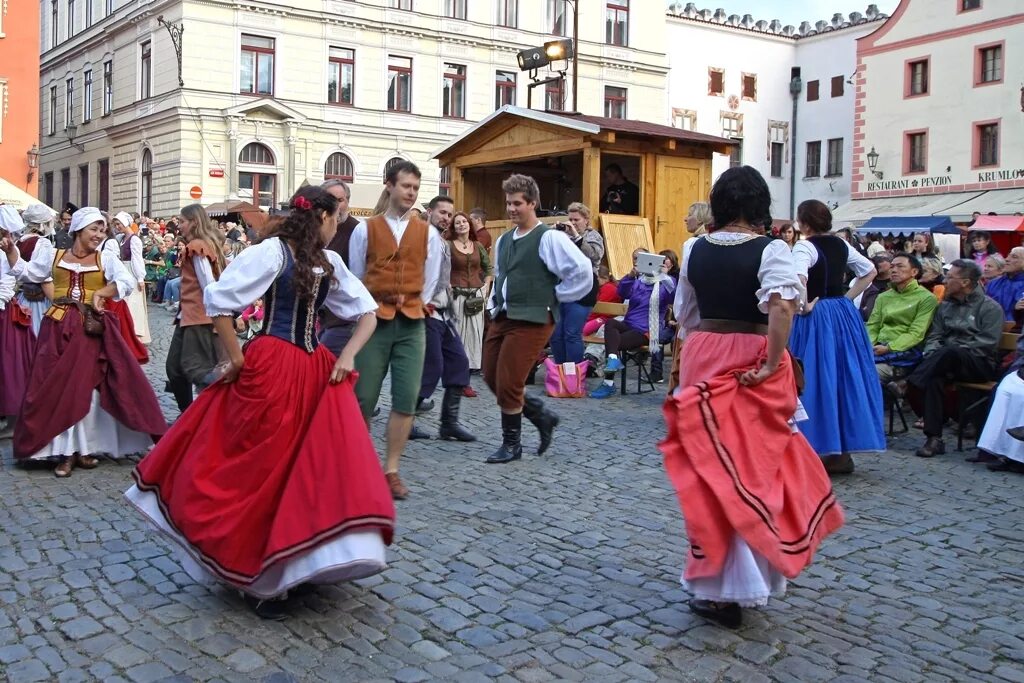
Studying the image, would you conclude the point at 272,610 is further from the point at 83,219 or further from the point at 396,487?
the point at 83,219

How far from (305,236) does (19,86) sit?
3042 centimetres

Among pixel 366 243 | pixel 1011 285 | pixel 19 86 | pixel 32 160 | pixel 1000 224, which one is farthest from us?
pixel 32 160

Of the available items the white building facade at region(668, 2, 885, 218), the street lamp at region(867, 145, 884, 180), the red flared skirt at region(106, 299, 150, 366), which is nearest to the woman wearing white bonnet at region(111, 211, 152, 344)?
the red flared skirt at region(106, 299, 150, 366)

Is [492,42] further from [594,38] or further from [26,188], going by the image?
[26,188]

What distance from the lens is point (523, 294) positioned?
24.2 feet

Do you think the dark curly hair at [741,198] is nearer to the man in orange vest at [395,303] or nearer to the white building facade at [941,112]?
the man in orange vest at [395,303]

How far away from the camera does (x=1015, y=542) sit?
575 centimetres

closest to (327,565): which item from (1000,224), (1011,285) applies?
(1011,285)

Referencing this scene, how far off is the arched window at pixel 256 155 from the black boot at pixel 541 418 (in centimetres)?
2958

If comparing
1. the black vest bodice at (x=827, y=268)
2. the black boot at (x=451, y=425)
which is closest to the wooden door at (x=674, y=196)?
the black boot at (x=451, y=425)

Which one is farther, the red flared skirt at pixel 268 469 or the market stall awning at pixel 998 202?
the market stall awning at pixel 998 202

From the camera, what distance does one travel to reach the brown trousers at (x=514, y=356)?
739 centimetres

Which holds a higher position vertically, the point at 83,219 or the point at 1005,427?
the point at 83,219

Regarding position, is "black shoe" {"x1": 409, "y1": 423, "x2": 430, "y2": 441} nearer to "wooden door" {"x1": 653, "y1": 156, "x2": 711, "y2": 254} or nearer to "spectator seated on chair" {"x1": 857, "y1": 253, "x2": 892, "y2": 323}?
"spectator seated on chair" {"x1": 857, "y1": 253, "x2": 892, "y2": 323}
